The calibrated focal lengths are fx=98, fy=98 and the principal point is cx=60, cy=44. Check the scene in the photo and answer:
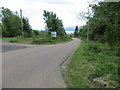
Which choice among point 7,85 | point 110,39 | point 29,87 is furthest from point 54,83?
point 110,39

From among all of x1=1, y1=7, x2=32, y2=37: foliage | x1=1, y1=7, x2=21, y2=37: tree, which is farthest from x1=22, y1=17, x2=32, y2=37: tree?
x1=1, y1=7, x2=21, y2=37: tree

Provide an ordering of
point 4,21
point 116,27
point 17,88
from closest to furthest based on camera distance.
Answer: point 17,88
point 116,27
point 4,21

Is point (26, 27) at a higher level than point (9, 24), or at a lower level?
lower

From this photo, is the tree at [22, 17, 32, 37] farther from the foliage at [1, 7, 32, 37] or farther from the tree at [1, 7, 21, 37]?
the tree at [1, 7, 21, 37]

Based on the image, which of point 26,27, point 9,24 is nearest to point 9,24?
point 9,24

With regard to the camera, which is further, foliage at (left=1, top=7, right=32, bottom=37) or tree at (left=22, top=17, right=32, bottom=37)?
foliage at (left=1, top=7, right=32, bottom=37)

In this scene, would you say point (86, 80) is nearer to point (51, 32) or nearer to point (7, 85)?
point (7, 85)

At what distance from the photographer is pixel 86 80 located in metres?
3.61

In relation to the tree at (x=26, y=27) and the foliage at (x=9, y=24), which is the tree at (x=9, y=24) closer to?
the foliage at (x=9, y=24)

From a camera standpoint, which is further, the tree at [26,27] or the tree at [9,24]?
the tree at [9,24]

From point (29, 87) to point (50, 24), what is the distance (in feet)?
99.3

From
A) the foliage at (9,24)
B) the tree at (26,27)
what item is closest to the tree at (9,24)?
the foliage at (9,24)

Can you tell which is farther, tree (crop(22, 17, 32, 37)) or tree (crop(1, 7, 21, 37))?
tree (crop(1, 7, 21, 37))

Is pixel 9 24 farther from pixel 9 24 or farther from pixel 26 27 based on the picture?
pixel 26 27
